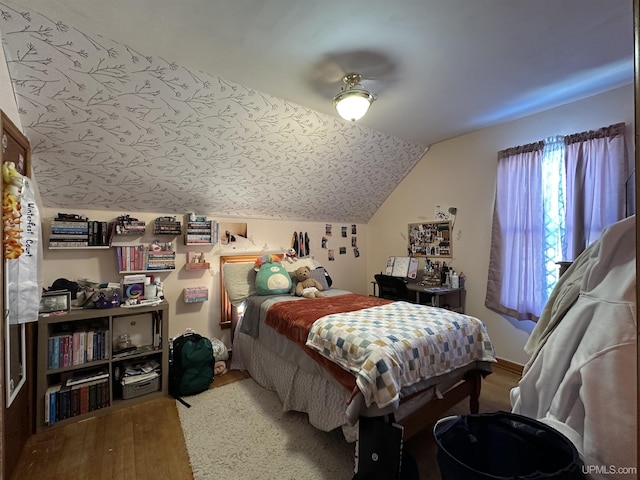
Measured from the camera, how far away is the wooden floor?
65.2 inches

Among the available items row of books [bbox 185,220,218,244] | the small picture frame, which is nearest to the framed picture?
row of books [bbox 185,220,218,244]

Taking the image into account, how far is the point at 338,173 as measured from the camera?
3445 mm

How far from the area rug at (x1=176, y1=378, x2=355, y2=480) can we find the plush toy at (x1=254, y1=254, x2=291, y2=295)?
0.95m

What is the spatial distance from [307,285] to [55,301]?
2.06m

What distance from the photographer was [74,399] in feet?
6.95

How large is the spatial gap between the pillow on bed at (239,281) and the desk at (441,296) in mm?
1790

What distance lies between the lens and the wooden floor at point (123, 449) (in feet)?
5.43

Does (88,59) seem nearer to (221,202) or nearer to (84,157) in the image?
(84,157)

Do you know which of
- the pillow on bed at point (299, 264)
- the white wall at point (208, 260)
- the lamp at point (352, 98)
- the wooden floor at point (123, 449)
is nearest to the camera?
the wooden floor at point (123, 449)

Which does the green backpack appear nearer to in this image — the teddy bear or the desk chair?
the teddy bear

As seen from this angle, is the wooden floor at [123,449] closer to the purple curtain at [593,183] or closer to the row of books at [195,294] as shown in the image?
the row of books at [195,294]

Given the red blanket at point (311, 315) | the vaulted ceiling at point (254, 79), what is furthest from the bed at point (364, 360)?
the vaulted ceiling at point (254, 79)

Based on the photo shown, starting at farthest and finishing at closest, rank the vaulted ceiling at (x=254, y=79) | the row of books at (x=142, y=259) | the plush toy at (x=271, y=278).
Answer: the plush toy at (x=271, y=278)
the row of books at (x=142, y=259)
the vaulted ceiling at (x=254, y=79)

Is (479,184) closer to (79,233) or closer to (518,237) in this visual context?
(518,237)
